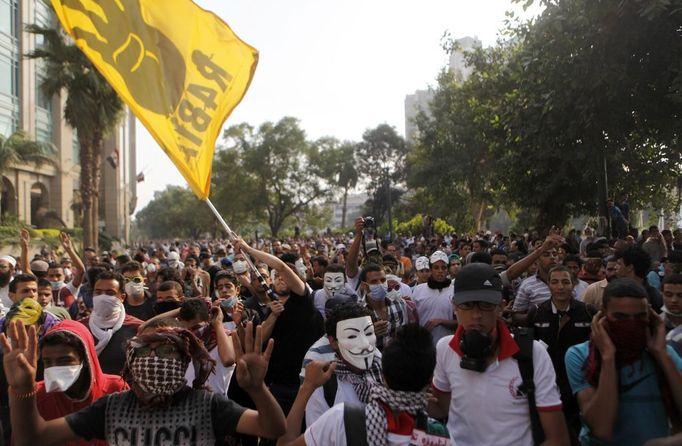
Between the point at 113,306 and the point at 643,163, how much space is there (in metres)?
14.4

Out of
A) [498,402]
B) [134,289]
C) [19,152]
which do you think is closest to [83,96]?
[19,152]

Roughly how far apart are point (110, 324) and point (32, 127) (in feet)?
123

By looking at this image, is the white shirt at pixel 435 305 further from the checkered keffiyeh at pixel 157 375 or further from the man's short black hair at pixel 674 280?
the checkered keffiyeh at pixel 157 375

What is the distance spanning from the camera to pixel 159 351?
257 cm

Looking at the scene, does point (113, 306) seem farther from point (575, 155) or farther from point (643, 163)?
point (643, 163)

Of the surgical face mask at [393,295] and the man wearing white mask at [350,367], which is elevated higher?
the surgical face mask at [393,295]

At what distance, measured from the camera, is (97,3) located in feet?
19.1

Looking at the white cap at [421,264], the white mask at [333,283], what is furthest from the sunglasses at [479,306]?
the white cap at [421,264]

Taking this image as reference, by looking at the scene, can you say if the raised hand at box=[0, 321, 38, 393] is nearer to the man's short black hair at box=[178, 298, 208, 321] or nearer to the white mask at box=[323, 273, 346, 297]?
the man's short black hair at box=[178, 298, 208, 321]

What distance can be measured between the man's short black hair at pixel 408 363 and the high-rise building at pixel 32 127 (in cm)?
2996

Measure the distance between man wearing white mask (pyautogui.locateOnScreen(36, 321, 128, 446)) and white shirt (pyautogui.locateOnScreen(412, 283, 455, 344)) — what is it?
3.47m

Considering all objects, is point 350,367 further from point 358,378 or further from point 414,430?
point 414,430

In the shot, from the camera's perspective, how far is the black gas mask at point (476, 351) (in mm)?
2803

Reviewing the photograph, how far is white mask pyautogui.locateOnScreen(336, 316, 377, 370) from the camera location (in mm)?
3254
